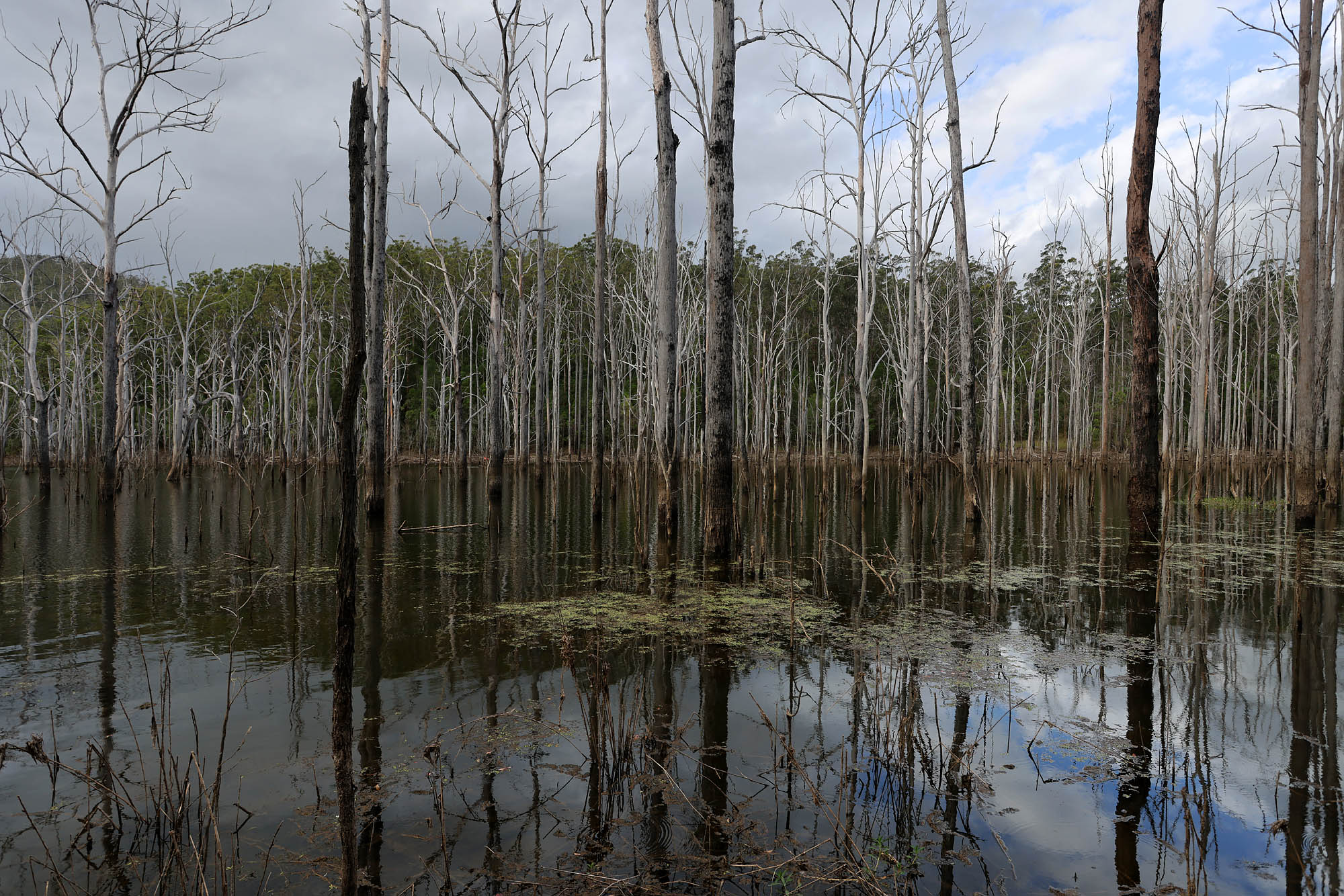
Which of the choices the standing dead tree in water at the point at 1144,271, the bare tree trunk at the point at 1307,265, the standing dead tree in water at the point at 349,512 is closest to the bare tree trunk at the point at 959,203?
the standing dead tree in water at the point at 1144,271

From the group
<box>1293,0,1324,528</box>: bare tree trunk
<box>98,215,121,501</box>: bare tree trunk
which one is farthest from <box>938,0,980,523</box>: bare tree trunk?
<box>98,215,121,501</box>: bare tree trunk

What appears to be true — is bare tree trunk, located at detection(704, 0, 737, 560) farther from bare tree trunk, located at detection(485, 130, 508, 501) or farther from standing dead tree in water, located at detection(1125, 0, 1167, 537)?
bare tree trunk, located at detection(485, 130, 508, 501)

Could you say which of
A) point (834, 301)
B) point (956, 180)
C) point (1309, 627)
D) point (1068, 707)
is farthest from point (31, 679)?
point (834, 301)

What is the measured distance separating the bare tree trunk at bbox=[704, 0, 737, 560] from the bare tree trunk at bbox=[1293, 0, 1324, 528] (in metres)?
8.07

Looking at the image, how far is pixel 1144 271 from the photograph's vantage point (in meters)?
7.55

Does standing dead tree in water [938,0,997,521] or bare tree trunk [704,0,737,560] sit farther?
standing dead tree in water [938,0,997,521]

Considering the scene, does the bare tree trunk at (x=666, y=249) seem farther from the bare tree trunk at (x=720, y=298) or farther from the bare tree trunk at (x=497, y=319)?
the bare tree trunk at (x=497, y=319)

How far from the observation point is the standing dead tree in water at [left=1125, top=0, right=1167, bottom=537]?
7.36m

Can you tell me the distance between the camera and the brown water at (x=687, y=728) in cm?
208

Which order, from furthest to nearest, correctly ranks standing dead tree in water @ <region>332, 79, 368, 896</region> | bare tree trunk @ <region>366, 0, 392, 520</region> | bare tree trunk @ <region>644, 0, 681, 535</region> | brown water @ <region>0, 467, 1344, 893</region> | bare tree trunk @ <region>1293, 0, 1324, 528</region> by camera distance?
1. bare tree trunk @ <region>366, 0, 392, 520</region>
2. bare tree trunk @ <region>1293, 0, 1324, 528</region>
3. bare tree trunk @ <region>644, 0, 681, 535</region>
4. brown water @ <region>0, 467, 1344, 893</region>
5. standing dead tree in water @ <region>332, 79, 368, 896</region>

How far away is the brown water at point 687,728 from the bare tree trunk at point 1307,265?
332 cm

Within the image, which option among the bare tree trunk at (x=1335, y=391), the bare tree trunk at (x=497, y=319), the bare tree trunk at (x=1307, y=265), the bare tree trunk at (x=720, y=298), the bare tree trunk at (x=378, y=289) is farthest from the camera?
the bare tree trunk at (x=497, y=319)

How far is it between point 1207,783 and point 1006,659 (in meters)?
1.60

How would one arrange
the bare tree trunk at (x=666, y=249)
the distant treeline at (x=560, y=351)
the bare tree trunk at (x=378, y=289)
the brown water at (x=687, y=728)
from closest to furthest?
the brown water at (x=687, y=728), the bare tree trunk at (x=666, y=249), the bare tree trunk at (x=378, y=289), the distant treeline at (x=560, y=351)
